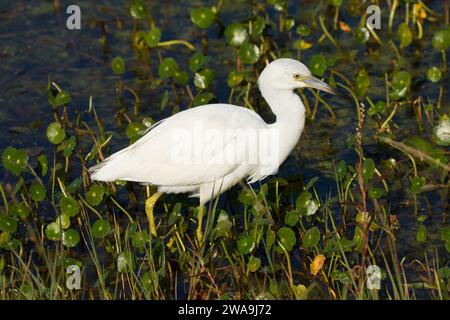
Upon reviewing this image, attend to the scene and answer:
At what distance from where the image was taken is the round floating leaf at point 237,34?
765 cm

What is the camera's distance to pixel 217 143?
6145mm

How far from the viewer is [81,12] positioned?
9242 mm

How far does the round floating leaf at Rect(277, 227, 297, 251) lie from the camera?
5926 millimetres

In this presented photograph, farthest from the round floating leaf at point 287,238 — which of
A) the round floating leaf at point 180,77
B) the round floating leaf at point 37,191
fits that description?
the round floating leaf at point 180,77

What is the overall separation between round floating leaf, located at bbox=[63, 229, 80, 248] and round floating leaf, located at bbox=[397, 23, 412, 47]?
3332 mm

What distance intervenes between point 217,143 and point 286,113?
0.48m

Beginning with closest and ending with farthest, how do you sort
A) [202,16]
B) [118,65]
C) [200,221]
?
[200,221] < [118,65] < [202,16]

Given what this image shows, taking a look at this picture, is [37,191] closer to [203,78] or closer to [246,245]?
[246,245]

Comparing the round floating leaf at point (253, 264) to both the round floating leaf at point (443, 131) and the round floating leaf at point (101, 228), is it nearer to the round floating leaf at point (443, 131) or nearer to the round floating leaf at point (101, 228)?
the round floating leaf at point (101, 228)

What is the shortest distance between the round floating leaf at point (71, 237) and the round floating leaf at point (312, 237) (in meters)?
1.43

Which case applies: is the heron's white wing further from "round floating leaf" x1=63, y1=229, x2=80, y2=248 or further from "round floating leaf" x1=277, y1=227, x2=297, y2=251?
"round floating leaf" x1=277, y1=227, x2=297, y2=251

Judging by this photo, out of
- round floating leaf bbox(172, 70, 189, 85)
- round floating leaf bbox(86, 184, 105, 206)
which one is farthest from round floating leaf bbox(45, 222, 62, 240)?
round floating leaf bbox(172, 70, 189, 85)

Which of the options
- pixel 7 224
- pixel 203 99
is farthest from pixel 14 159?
pixel 203 99
